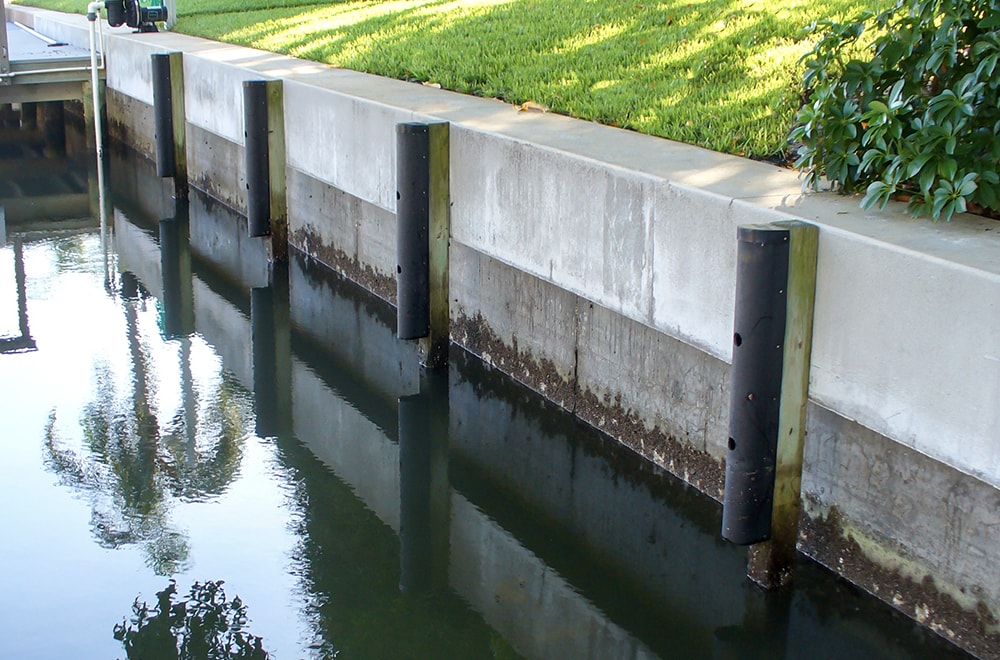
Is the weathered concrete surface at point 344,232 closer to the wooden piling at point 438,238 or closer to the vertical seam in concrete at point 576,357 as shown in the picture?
the wooden piling at point 438,238

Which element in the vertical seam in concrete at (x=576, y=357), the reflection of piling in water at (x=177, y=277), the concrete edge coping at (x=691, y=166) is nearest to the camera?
the concrete edge coping at (x=691, y=166)

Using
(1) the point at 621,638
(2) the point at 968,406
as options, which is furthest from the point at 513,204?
(2) the point at 968,406

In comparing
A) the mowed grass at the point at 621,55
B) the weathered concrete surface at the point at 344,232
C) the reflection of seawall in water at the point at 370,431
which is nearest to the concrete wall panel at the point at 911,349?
the reflection of seawall in water at the point at 370,431

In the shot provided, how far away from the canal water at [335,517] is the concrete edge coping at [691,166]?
1.70m

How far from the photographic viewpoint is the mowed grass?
8.42 metres

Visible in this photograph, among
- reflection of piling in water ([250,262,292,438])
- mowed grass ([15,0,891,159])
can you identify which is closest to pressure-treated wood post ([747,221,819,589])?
mowed grass ([15,0,891,159])

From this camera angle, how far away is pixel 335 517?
7.18 meters

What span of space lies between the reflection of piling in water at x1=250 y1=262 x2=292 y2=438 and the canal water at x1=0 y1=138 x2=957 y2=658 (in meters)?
0.03

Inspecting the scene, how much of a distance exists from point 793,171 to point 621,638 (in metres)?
2.95

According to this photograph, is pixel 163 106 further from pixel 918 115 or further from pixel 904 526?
pixel 904 526

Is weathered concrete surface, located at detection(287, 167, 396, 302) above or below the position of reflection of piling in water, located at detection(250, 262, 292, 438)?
above

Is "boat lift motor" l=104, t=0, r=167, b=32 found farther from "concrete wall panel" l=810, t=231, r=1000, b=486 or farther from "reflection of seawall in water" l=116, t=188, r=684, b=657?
"concrete wall panel" l=810, t=231, r=1000, b=486

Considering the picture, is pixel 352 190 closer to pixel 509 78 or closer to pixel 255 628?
pixel 509 78

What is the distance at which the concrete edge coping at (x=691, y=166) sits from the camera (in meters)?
5.38
